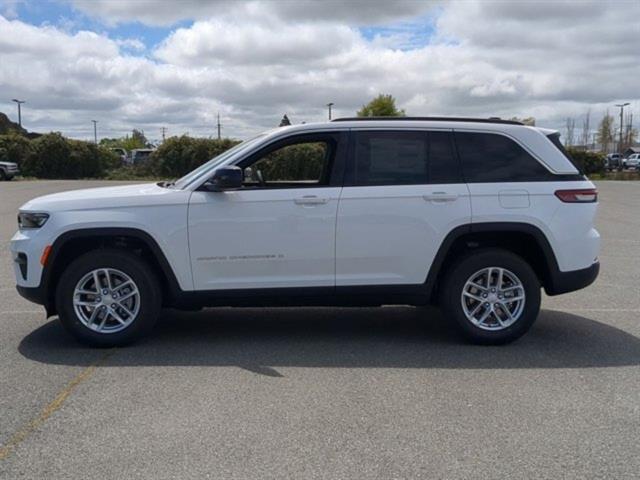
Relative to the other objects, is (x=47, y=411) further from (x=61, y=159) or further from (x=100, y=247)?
(x=61, y=159)

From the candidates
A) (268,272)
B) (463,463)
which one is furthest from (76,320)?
(463,463)

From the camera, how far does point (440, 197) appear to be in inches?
218

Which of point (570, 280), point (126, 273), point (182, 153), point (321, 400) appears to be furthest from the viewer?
point (182, 153)

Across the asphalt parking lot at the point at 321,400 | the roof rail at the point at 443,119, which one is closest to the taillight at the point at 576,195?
the roof rail at the point at 443,119

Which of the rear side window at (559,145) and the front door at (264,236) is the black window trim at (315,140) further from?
the rear side window at (559,145)

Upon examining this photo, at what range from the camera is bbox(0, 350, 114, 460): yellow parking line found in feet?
12.1

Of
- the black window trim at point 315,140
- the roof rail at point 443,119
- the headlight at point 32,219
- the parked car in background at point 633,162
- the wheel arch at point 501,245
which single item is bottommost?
the wheel arch at point 501,245

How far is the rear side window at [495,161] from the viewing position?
5637 mm

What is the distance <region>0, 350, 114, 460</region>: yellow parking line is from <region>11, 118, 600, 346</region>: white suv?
56cm

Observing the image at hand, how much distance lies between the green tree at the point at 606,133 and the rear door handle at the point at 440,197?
285 ft

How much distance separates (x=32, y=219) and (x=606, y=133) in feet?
298

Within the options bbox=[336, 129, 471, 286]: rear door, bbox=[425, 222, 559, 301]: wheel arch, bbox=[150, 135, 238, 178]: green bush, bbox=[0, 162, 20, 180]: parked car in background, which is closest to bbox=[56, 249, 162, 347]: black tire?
bbox=[336, 129, 471, 286]: rear door

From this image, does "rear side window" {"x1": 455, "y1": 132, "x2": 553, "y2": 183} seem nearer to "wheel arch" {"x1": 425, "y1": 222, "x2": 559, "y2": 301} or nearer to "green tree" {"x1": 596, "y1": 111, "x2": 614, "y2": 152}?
"wheel arch" {"x1": 425, "y1": 222, "x2": 559, "y2": 301}

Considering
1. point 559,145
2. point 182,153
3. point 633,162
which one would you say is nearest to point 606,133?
point 633,162
